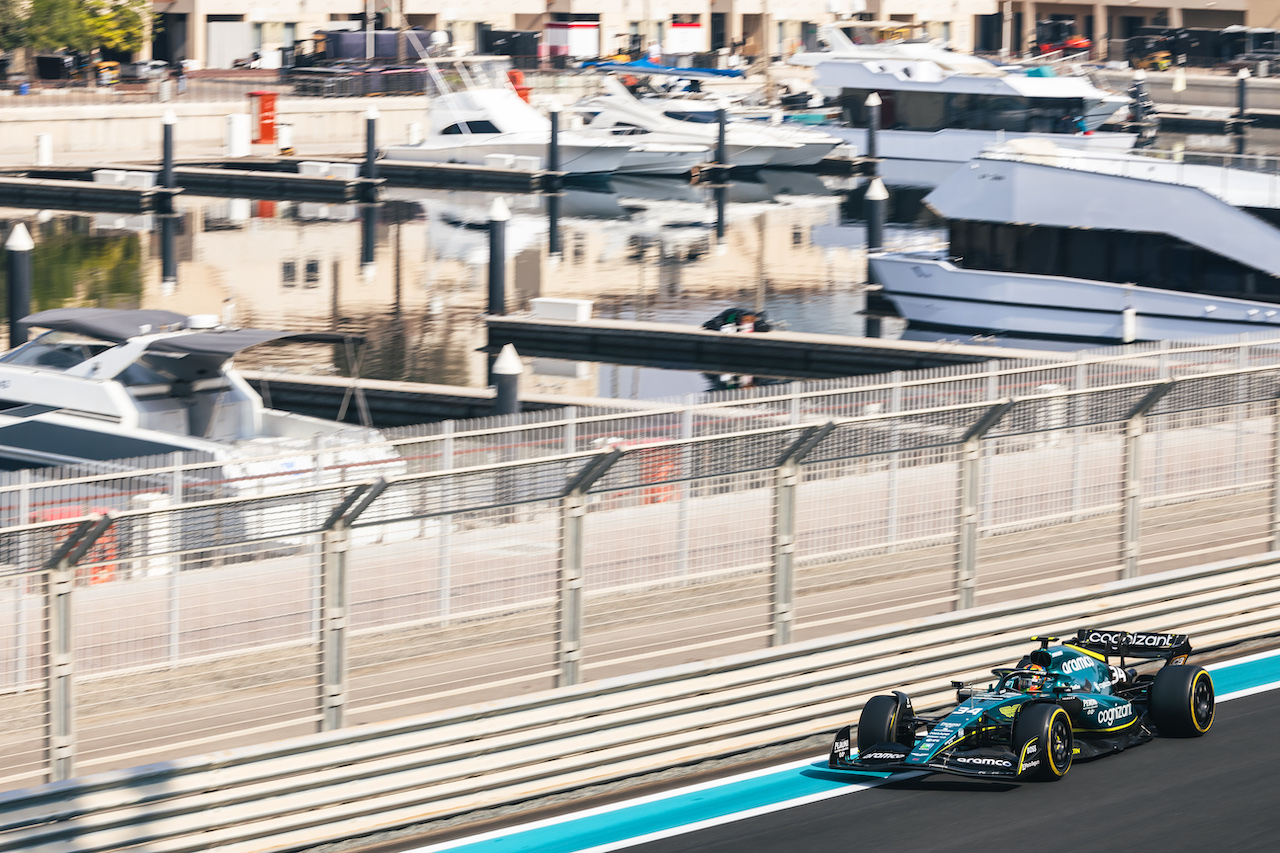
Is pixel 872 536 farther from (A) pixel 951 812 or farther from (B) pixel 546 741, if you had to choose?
(B) pixel 546 741

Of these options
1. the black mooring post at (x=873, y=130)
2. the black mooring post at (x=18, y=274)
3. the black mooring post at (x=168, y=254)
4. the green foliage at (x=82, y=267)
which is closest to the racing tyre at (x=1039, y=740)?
the black mooring post at (x=18, y=274)

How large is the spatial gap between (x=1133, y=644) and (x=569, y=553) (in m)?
3.85

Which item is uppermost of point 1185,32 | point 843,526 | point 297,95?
point 1185,32

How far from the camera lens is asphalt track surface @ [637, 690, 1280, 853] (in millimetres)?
9633

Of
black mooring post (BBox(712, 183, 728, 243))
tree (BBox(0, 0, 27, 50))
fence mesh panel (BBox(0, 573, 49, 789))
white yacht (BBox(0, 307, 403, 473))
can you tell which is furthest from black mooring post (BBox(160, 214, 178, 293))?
fence mesh panel (BBox(0, 573, 49, 789))

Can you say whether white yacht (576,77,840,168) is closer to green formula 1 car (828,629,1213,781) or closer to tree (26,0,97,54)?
tree (26,0,97,54)

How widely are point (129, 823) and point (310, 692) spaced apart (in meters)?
1.19

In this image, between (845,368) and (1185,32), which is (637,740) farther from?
(1185,32)

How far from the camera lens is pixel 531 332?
32594 mm

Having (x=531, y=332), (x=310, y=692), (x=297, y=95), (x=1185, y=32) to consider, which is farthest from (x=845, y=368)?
(x=1185, y=32)

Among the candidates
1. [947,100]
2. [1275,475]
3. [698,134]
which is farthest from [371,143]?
[1275,475]

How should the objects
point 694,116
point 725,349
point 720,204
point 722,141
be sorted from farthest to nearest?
point 694,116 → point 722,141 → point 720,204 → point 725,349

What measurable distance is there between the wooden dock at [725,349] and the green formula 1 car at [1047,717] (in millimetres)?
16027

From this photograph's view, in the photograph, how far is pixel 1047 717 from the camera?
10.3 metres
